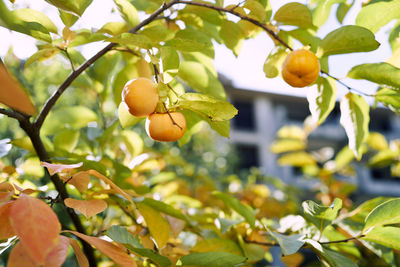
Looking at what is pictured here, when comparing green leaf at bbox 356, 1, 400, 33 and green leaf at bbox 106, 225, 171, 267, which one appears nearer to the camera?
green leaf at bbox 106, 225, 171, 267

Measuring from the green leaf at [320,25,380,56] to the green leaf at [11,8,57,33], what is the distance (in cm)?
41

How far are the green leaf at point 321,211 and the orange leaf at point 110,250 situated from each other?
246 mm

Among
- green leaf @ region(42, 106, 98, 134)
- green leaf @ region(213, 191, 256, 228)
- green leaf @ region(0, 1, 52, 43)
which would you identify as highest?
green leaf @ region(0, 1, 52, 43)

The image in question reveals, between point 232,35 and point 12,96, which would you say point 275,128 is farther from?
point 12,96

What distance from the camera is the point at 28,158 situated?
0.71 m

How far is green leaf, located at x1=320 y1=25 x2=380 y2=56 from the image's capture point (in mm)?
505

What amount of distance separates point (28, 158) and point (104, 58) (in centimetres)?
25

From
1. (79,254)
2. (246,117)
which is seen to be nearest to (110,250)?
(79,254)

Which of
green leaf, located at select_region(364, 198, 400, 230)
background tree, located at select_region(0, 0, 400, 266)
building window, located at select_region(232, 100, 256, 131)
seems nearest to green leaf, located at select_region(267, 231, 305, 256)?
background tree, located at select_region(0, 0, 400, 266)

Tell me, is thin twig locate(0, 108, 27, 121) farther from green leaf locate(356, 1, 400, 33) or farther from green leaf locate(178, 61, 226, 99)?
green leaf locate(356, 1, 400, 33)

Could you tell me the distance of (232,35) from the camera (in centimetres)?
61

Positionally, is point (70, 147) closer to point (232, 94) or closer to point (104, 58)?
point (104, 58)

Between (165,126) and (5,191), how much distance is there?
20cm

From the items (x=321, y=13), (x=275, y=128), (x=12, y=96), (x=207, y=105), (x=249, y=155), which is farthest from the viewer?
(x=275, y=128)
